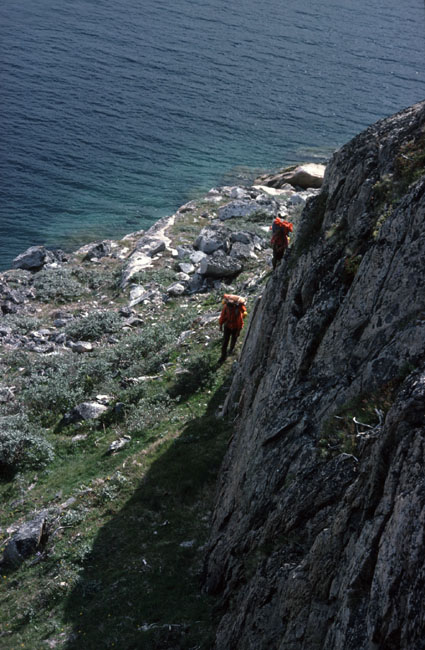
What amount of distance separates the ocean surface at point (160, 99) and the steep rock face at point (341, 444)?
33.1 metres

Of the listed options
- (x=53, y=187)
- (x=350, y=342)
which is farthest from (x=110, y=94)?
(x=350, y=342)

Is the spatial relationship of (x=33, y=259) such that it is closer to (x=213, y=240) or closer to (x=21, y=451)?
(x=213, y=240)

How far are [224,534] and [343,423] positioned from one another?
407cm

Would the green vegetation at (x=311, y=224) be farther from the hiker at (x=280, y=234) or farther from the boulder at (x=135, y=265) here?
the boulder at (x=135, y=265)

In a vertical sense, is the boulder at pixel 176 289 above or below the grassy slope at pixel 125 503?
above

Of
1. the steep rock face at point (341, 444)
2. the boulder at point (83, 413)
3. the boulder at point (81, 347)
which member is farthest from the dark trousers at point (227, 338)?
the boulder at point (81, 347)

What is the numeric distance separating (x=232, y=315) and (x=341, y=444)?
11.4 m

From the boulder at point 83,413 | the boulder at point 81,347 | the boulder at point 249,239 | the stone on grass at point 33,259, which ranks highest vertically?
the boulder at point 249,239

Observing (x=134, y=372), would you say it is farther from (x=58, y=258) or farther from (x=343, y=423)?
(x=58, y=258)

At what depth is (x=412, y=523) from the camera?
5742 mm

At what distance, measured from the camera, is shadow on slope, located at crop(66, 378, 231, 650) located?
1039 cm

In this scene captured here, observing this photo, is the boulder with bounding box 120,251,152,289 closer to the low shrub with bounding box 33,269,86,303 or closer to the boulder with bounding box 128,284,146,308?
the boulder with bounding box 128,284,146,308

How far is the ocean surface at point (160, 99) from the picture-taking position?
4856 centimetres

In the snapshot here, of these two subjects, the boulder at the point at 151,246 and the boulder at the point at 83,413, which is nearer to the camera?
the boulder at the point at 83,413
